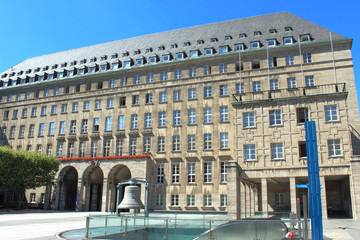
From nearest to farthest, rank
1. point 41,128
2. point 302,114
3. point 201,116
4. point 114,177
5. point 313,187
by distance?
point 313,187, point 302,114, point 201,116, point 114,177, point 41,128

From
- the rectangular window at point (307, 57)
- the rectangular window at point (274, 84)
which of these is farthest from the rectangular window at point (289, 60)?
the rectangular window at point (274, 84)

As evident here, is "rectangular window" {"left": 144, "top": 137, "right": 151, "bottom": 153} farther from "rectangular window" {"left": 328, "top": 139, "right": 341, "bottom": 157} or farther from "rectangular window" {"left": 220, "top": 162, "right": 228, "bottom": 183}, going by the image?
"rectangular window" {"left": 328, "top": 139, "right": 341, "bottom": 157}

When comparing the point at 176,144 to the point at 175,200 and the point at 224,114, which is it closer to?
the point at 175,200

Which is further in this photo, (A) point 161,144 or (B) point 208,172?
(A) point 161,144

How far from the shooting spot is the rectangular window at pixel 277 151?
32847mm

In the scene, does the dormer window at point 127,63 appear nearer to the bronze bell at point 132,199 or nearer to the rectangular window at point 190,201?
the rectangular window at point 190,201

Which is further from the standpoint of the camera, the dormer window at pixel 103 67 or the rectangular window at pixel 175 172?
the dormer window at pixel 103 67

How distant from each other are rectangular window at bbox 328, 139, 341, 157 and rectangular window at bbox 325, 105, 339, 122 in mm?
2134

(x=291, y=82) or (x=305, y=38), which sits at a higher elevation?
(x=305, y=38)

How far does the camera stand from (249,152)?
33.9 meters

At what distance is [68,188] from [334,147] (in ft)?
133

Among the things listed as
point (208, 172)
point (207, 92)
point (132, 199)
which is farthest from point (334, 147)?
point (207, 92)

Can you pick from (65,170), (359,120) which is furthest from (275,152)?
(65,170)

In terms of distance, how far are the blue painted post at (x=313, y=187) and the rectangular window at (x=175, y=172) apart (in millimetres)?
33908
